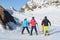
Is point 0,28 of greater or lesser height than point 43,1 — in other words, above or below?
below

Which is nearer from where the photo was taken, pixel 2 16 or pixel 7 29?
pixel 7 29

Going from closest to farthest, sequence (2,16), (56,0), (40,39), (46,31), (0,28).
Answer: (40,39)
(46,31)
(0,28)
(2,16)
(56,0)

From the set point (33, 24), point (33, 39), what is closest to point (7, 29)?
point (33, 24)

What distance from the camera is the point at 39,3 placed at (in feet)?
269

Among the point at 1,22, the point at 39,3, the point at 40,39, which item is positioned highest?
the point at 39,3

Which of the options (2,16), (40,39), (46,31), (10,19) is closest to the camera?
(40,39)

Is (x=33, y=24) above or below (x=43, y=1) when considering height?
below

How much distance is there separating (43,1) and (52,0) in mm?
2972

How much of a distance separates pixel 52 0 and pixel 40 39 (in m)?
66.3

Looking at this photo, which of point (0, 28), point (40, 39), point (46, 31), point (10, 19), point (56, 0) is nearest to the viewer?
point (40, 39)

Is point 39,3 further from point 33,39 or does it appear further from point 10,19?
point 33,39

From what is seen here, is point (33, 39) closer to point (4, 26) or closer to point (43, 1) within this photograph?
point (4, 26)

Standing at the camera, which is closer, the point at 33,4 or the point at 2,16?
the point at 2,16

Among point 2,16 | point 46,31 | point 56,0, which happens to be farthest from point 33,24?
point 56,0
